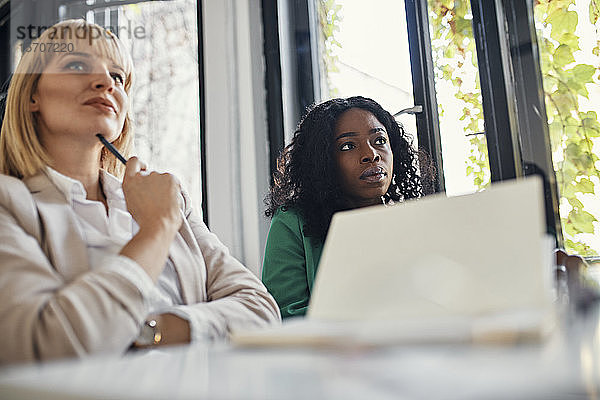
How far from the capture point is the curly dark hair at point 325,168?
4.95ft

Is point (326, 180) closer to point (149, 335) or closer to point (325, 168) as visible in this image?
point (325, 168)

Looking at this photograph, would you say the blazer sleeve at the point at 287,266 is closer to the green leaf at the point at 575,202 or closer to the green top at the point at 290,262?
the green top at the point at 290,262

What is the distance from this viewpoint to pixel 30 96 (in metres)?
0.98

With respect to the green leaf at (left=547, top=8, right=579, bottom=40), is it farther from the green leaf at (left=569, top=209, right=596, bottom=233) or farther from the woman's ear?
the woman's ear

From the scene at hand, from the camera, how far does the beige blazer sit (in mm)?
646

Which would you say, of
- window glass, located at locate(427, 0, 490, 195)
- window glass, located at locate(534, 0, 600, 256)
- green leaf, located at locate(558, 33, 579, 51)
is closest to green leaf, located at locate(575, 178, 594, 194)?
window glass, located at locate(534, 0, 600, 256)

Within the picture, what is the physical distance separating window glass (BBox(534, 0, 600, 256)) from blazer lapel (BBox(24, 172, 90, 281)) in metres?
1.10

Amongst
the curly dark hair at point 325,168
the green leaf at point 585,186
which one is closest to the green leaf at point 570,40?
the green leaf at point 585,186

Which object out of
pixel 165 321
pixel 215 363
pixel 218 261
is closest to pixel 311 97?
pixel 218 261

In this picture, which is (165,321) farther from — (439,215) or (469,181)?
(469,181)

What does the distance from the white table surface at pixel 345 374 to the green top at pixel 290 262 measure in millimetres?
905

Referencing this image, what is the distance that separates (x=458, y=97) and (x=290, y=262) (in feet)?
2.15

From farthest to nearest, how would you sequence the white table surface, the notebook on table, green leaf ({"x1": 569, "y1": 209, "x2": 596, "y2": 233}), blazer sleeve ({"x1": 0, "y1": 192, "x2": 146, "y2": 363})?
green leaf ({"x1": 569, "y1": 209, "x2": 596, "y2": 233})
blazer sleeve ({"x1": 0, "y1": 192, "x2": 146, "y2": 363})
the notebook on table
the white table surface

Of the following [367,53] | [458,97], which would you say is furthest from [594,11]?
[367,53]
